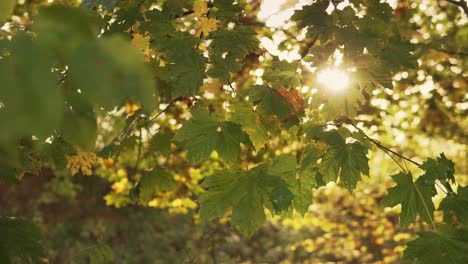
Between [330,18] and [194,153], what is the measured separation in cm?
84

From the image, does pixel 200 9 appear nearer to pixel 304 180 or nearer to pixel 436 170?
pixel 304 180

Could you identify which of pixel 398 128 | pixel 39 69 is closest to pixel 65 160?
pixel 39 69

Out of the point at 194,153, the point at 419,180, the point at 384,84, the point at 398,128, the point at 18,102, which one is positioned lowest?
the point at 18,102

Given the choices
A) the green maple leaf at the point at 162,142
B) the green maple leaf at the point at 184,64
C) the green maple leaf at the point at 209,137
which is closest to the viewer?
the green maple leaf at the point at 209,137

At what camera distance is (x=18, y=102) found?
618mm

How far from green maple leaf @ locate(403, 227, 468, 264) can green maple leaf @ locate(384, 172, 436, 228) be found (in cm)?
8

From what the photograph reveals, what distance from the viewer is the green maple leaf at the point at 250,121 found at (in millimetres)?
2330

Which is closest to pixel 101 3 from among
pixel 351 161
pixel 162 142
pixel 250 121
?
pixel 250 121

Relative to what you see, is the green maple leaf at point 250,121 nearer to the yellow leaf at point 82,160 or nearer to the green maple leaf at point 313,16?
the green maple leaf at point 313,16

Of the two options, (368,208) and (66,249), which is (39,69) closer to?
(368,208)

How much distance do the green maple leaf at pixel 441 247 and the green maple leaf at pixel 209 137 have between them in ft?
2.46

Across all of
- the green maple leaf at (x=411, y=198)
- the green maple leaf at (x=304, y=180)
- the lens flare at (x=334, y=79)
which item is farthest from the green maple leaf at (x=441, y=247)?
A: the lens flare at (x=334, y=79)

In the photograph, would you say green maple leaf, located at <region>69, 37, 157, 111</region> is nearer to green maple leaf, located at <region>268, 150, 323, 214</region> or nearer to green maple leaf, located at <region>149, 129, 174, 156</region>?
green maple leaf, located at <region>268, 150, 323, 214</region>

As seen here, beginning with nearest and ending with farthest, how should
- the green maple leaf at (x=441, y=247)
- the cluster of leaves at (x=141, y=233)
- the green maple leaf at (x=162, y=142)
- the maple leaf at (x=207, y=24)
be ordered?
the green maple leaf at (x=441, y=247)
the maple leaf at (x=207, y=24)
the green maple leaf at (x=162, y=142)
the cluster of leaves at (x=141, y=233)
